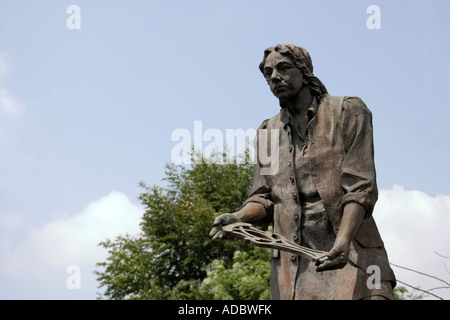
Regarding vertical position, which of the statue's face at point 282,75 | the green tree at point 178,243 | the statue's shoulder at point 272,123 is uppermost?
the statue's face at point 282,75

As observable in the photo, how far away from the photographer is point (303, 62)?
7246 millimetres

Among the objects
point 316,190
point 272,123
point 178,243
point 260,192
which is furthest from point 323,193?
point 178,243

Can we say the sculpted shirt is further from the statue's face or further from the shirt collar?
the statue's face

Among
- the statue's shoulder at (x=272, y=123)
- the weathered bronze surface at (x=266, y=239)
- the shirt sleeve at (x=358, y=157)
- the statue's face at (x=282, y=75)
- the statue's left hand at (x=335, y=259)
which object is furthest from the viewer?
the statue's shoulder at (x=272, y=123)

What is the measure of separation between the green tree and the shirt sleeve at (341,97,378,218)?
76.2ft

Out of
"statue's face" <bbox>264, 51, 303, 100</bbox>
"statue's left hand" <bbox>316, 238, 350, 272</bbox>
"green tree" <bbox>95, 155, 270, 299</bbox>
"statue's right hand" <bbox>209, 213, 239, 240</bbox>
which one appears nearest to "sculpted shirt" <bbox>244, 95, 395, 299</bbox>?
"statue's face" <bbox>264, 51, 303, 100</bbox>

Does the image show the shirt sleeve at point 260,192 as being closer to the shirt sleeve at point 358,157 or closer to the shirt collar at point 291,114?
the shirt collar at point 291,114

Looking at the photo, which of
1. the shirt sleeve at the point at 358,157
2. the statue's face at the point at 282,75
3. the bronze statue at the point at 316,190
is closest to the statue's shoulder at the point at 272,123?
the bronze statue at the point at 316,190

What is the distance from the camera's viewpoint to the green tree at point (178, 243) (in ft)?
106

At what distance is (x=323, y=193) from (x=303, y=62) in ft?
4.15

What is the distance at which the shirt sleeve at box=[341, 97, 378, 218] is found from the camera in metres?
6.67
